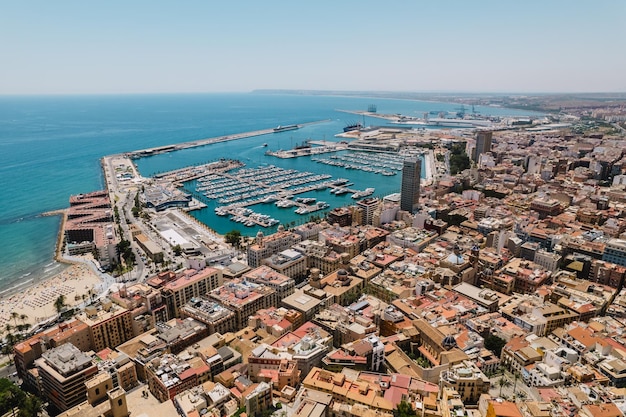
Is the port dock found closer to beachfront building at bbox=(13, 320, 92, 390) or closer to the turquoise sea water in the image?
the turquoise sea water

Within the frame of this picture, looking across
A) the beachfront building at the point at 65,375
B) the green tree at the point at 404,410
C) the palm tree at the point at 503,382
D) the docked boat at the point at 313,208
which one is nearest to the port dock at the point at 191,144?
the docked boat at the point at 313,208

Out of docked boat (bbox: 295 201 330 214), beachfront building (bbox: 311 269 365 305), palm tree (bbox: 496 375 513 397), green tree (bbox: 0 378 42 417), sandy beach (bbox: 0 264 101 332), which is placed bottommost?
sandy beach (bbox: 0 264 101 332)

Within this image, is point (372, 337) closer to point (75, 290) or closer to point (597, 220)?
point (75, 290)

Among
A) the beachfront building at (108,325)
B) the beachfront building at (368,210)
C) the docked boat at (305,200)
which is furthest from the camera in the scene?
the docked boat at (305,200)

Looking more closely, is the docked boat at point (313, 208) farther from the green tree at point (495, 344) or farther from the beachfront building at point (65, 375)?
the beachfront building at point (65, 375)

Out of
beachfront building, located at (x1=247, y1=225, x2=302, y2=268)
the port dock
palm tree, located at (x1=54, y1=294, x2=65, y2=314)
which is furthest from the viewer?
the port dock

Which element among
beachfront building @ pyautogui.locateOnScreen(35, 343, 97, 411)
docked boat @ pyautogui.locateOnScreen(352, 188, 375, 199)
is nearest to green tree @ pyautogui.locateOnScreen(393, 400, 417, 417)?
beachfront building @ pyautogui.locateOnScreen(35, 343, 97, 411)

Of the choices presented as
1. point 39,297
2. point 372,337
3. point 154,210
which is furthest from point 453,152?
point 39,297
